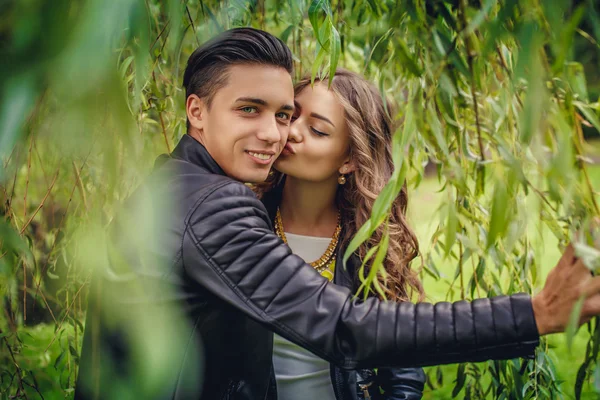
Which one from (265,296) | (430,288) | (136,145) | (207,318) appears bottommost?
(430,288)

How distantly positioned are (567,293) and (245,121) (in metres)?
0.83

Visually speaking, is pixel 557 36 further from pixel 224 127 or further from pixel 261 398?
pixel 261 398

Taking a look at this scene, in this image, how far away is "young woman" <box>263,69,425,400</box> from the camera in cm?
180

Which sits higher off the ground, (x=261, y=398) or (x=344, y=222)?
(x=344, y=222)

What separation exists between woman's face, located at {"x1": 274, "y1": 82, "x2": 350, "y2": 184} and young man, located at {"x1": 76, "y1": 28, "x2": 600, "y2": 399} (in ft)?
0.71

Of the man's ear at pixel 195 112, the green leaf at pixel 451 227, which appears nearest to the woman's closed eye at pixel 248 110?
the man's ear at pixel 195 112

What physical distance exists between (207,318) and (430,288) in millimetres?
3972

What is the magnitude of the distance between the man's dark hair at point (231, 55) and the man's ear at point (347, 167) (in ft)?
1.64

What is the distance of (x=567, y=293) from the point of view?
2.90 ft

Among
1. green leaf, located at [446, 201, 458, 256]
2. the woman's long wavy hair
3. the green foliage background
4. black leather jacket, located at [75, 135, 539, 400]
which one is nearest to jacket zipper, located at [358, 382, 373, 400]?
the woman's long wavy hair

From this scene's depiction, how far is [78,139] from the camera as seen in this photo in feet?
1.65

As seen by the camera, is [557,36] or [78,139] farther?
[557,36]

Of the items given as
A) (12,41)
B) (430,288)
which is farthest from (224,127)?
(430,288)

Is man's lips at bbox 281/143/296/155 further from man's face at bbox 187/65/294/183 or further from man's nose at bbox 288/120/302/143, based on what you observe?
man's face at bbox 187/65/294/183
